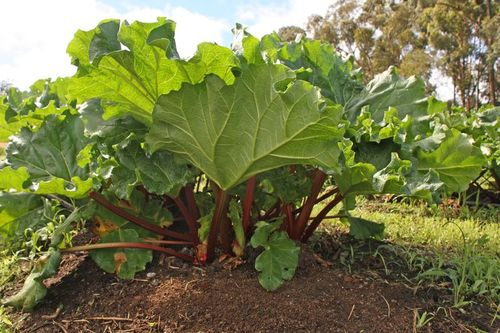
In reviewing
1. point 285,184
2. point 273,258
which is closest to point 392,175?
point 285,184

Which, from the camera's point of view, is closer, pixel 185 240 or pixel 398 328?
pixel 398 328

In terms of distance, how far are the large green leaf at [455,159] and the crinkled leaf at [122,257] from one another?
49.4 inches

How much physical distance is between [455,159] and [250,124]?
3.36ft

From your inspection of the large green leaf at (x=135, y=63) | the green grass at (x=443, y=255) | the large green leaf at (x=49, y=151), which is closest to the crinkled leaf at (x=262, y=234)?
the green grass at (x=443, y=255)

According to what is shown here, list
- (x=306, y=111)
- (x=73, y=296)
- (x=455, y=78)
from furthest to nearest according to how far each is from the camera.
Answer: (x=455, y=78)
(x=73, y=296)
(x=306, y=111)

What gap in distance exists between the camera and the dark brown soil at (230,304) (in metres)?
1.87

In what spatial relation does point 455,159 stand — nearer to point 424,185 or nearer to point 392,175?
point 424,185

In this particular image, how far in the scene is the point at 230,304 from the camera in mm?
1921

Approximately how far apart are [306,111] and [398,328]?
35.9 inches

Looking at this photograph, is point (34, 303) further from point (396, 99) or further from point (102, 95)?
point (396, 99)

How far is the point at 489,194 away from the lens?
4.77 metres

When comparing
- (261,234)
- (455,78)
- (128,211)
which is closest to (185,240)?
(128,211)

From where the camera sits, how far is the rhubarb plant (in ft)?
5.56

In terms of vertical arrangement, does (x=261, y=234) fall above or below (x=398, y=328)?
above
